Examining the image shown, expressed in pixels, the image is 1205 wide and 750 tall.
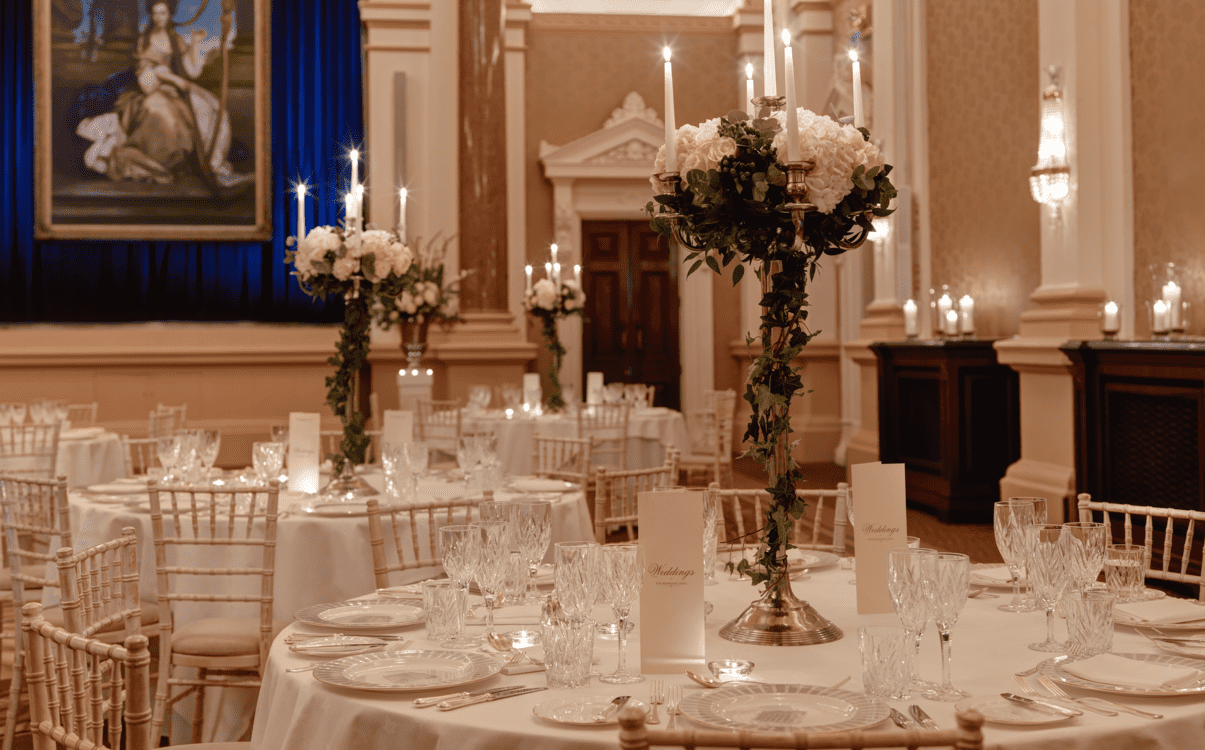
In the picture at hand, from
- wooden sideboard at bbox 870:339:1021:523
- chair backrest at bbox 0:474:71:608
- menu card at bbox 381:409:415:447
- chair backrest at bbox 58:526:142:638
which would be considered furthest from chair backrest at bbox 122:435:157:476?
wooden sideboard at bbox 870:339:1021:523

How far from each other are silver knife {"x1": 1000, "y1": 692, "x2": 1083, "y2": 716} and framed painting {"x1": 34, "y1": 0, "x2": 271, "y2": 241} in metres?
10.3

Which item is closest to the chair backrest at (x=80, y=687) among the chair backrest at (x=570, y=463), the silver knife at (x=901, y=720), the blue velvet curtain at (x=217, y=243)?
the silver knife at (x=901, y=720)

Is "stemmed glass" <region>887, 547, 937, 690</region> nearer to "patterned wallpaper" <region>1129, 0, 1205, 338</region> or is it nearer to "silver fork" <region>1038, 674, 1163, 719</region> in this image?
"silver fork" <region>1038, 674, 1163, 719</region>

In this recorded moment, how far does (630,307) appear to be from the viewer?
479 inches

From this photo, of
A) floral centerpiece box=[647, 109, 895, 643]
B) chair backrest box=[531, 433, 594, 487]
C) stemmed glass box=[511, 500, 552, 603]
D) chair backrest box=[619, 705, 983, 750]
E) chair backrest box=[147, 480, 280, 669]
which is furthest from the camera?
chair backrest box=[531, 433, 594, 487]

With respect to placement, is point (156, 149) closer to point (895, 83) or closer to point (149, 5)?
point (149, 5)

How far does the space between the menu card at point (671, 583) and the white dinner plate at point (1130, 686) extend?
0.55m

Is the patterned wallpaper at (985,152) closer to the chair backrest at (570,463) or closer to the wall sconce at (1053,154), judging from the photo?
the wall sconce at (1053,154)

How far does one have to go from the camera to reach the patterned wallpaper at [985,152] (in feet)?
28.1

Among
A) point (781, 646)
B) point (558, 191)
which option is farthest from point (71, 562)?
point (558, 191)

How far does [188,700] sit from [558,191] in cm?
871

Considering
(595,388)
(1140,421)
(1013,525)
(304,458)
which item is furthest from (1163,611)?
(595,388)

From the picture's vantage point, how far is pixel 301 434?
4.02 meters

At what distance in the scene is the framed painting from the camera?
10695mm
